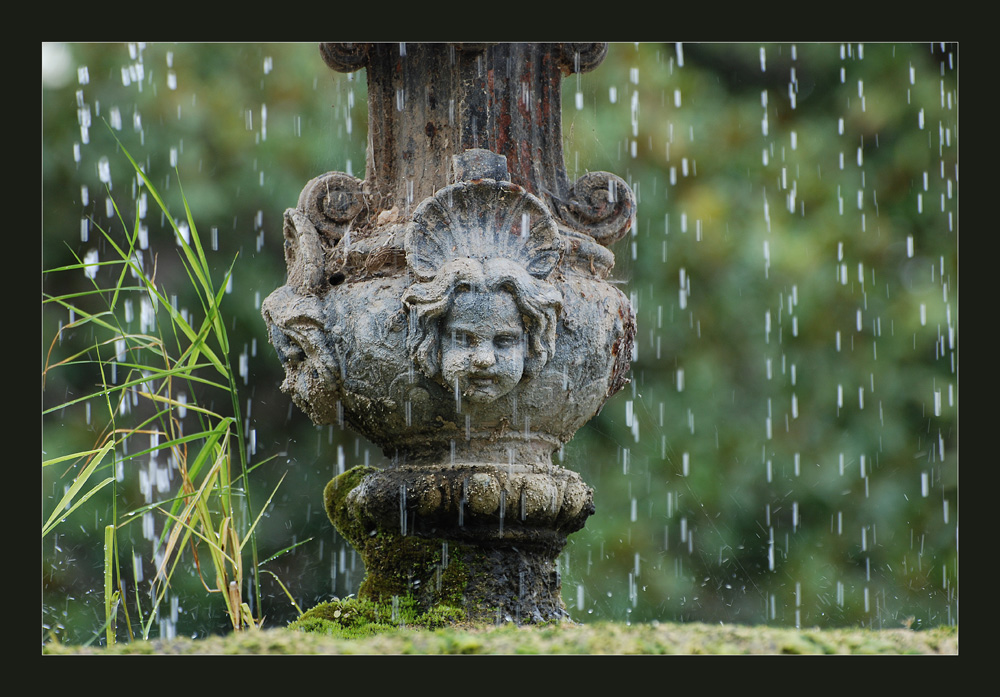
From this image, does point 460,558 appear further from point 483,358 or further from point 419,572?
point 483,358

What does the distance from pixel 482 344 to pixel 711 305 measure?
2.77 m

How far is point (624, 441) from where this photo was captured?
4547 mm

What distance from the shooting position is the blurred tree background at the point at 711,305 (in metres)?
4.34

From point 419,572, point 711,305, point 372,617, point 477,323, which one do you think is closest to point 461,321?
point 477,323

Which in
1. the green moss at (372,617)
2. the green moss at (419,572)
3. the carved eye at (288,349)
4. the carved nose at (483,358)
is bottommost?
the green moss at (372,617)

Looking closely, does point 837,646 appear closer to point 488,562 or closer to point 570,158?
point 488,562

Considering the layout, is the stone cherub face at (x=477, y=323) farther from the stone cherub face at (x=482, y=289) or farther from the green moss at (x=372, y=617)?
the green moss at (x=372, y=617)

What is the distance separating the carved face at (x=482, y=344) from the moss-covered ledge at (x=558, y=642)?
1.55 ft

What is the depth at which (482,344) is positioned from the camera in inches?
81.4

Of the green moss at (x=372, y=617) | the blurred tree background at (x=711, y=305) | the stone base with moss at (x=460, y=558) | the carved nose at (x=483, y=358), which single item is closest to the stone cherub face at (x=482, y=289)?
the carved nose at (x=483, y=358)

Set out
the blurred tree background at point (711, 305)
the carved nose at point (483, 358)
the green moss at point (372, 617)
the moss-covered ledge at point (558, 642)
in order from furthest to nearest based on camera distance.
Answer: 1. the blurred tree background at point (711, 305)
2. the green moss at point (372, 617)
3. the carved nose at point (483, 358)
4. the moss-covered ledge at point (558, 642)

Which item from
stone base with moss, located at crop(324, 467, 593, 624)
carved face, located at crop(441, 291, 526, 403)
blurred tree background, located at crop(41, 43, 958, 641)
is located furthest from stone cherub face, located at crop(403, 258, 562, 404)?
blurred tree background, located at crop(41, 43, 958, 641)

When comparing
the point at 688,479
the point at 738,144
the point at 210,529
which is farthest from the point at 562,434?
the point at 738,144

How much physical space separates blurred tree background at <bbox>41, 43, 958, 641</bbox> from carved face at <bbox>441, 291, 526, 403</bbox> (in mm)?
2325
